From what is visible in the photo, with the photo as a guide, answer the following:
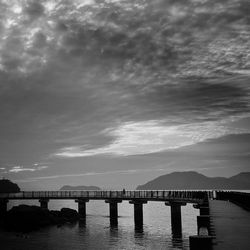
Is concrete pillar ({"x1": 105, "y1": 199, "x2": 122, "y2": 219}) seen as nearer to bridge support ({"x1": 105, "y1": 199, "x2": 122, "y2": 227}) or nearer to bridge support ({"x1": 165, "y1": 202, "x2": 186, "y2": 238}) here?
bridge support ({"x1": 105, "y1": 199, "x2": 122, "y2": 227})

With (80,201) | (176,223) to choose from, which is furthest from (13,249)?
(80,201)

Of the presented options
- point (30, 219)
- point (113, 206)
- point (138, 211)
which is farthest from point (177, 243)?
point (30, 219)

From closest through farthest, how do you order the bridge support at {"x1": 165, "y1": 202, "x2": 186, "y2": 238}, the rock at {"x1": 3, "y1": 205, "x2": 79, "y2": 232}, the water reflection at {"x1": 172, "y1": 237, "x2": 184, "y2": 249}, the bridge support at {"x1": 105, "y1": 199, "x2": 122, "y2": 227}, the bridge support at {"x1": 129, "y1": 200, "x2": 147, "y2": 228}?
the water reflection at {"x1": 172, "y1": 237, "x2": 184, "y2": 249}
the bridge support at {"x1": 165, "y1": 202, "x2": 186, "y2": 238}
the bridge support at {"x1": 129, "y1": 200, "x2": 147, "y2": 228}
the rock at {"x1": 3, "y1": 205, "x2": 79, "y2": 232}
the bridge support at {"x1": 105, "y1": 199, "x2": 122, "y2": 227}

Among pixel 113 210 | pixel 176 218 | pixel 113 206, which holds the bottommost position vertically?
pixel 176 218

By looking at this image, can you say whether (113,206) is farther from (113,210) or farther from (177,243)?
(177,243)

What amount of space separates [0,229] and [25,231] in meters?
6.23

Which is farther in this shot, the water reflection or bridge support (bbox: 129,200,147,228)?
bridge support (bbox: 129,200,147,228)

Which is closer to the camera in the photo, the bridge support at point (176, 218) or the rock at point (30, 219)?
the bridge support at point (176, 218)

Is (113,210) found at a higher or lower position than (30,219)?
higher

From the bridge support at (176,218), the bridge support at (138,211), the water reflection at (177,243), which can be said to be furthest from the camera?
the bridge support at (138,211)

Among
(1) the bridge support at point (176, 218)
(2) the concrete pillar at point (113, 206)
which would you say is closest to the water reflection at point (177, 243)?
(1) the bridge support at point (176, 218)

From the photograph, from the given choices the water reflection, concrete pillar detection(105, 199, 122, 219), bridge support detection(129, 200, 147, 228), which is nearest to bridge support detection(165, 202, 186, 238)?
the water reflection

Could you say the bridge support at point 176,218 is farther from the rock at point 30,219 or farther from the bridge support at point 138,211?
the rock at point 30,219

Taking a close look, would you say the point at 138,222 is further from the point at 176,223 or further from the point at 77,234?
the point at 77,234
